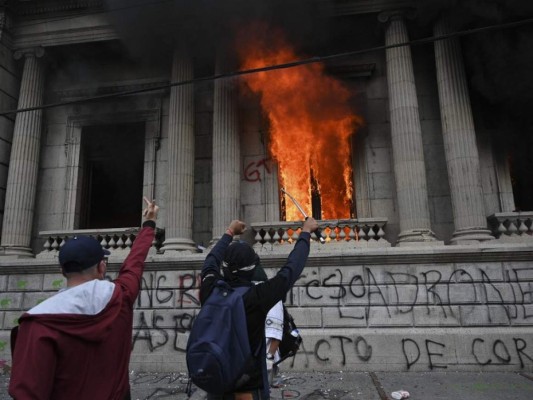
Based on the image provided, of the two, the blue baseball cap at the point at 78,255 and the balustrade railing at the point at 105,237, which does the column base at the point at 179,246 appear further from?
the blue baseball cap at the point at 78,255

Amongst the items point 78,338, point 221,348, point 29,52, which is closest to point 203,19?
point 29,52

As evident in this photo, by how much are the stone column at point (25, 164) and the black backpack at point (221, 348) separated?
369 inches

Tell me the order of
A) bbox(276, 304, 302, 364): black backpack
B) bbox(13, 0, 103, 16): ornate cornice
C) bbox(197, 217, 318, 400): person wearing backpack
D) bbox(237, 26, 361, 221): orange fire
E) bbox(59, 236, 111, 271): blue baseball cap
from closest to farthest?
bbox(59, 236, 111, 271): blue baseball cap < bbox(197, 217, 318, 400): person wearing backpack < bbox(276, 304, 302, 364): black backpack < bbox(237, 26, 361, 221): orange fire < bbox(13, 0, 103, 16): ornate cornice

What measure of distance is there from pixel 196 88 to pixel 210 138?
4.93 feet

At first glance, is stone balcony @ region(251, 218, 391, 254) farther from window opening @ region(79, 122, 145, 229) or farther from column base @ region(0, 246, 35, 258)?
column base @ region(0, 246, 35, 258)

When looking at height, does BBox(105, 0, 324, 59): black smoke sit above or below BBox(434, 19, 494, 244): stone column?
above

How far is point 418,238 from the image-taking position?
332 inches

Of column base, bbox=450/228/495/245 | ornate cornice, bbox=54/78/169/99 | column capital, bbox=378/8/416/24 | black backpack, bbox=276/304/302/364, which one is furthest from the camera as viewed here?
ornate cornice, bbox=54/78/169/99

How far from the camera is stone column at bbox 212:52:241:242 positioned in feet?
31.3

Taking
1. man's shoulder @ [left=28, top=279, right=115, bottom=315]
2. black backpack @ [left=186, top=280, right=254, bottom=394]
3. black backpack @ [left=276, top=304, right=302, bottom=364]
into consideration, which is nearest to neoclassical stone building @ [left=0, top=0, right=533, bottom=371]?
black backpack @ [left=276, top=304, right=302, bottom=364]

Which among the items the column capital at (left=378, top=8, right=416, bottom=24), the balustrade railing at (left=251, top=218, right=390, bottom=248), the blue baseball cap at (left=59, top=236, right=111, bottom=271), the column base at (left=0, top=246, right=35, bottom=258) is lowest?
the blue baseball cap at (left=59, top=236, right=111, bottom=271)

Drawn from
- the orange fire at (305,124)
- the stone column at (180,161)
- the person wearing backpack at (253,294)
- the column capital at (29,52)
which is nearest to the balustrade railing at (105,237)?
the stone column at (180,161)

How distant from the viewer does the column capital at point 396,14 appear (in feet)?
31.9

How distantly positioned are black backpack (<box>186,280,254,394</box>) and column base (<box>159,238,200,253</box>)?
271 inches
